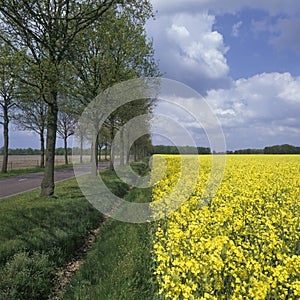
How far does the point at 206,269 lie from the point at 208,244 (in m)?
0.35

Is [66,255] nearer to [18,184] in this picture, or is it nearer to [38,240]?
[38,240]

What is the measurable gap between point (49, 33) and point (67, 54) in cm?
145

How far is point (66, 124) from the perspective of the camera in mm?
44469

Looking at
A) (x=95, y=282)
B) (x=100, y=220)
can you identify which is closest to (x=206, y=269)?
(x=95, y=282)

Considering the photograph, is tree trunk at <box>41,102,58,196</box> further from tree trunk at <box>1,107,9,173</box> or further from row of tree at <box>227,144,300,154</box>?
row of tree at <box>227,144,300,154</box>

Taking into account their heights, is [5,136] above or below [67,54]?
below

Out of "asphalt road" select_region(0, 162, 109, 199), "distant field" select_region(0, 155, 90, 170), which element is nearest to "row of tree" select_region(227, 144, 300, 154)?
"distant field" select_region(0, 155, 90, 170)

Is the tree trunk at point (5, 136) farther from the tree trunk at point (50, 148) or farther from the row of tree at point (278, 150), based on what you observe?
the row of tree at point (278, 150)

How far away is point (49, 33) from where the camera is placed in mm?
12242

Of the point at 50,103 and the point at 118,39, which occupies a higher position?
the point at 118,39

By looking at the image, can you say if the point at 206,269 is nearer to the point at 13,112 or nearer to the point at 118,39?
the point at 118,39

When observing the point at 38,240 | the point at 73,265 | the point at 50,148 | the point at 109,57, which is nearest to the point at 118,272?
the point at 73,265

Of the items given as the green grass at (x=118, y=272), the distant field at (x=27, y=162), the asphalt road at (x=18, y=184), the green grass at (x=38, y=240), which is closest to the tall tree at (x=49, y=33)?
the green grass at (x=38, y=240)

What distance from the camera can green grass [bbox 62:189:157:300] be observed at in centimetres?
554
